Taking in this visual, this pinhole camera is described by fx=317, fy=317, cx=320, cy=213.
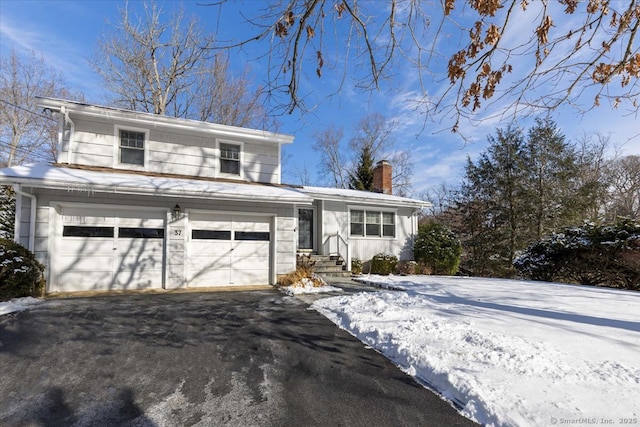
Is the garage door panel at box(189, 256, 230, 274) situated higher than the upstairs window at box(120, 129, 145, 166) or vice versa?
the upstairs window at box(120, 129, 145, 166)

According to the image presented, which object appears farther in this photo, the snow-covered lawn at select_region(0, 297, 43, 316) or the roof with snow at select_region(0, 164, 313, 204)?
the roof with snow at select_region(0, 164, 313, 204)

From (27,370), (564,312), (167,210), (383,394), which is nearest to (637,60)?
(383,394)

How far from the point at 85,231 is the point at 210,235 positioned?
3102mm

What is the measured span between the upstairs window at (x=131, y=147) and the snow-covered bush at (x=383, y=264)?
9.28 meters

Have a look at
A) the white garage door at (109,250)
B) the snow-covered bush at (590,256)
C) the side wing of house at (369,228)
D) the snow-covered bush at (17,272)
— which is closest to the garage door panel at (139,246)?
the white garage door at (109,250)

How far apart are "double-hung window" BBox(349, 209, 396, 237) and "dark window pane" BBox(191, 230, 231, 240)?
5581 mm

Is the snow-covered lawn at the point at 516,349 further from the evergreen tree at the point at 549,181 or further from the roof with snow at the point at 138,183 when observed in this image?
the evergreen tree at the point at 549,181

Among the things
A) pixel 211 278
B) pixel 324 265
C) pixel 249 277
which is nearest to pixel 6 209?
pixel 211 278

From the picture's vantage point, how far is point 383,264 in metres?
13.0

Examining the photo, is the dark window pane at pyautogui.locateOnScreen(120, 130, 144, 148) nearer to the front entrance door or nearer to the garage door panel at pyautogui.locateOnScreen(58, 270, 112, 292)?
the garage door panel at pyautogui.locateOnScreen(58, 270, 112, 292)

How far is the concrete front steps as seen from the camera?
11393 millimetres

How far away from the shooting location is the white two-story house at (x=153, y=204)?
791 centimetres

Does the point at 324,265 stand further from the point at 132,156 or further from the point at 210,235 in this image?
the point at 132,156

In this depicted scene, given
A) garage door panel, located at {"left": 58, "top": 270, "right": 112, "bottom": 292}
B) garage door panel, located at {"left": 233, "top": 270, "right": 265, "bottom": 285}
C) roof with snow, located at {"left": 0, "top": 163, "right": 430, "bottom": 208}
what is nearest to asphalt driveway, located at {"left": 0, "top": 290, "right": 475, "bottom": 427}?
garage door panel, located at {"left": 58, "top": 270, "right": 112, "bottom": 292}
